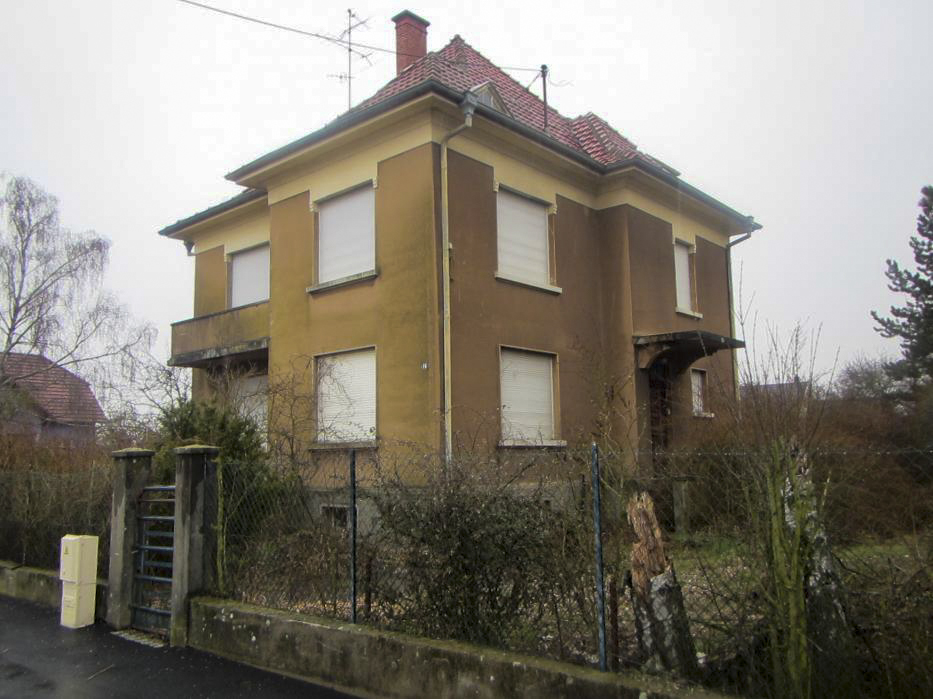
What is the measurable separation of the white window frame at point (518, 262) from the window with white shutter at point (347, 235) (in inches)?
87.3

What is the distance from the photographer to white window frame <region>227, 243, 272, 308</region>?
17.1 meters

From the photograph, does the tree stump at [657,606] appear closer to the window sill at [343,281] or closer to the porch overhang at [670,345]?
the window sill at [343,281]

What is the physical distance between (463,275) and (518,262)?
5.63ft

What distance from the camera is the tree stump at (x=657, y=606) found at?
4.41m

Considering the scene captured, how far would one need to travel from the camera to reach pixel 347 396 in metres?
13.4

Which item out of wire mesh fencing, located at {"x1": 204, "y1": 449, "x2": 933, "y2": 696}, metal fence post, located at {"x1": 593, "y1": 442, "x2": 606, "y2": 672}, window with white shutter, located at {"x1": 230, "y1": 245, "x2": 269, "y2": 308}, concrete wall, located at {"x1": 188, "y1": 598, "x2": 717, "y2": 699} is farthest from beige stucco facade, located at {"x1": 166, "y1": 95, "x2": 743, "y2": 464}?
metal fence post, located at {"x1": 593, "y1": 442, "x2": 606, "y2": 672}

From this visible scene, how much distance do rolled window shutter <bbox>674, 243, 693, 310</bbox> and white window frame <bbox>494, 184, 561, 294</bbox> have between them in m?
4.00

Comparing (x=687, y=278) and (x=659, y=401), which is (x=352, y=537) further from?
(x=687, y=278)

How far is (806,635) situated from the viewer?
13.1 ft

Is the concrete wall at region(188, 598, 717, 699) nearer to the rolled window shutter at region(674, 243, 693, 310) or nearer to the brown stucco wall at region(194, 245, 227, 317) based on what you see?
the brown stucco wall at region(194, 245, 227, 317)

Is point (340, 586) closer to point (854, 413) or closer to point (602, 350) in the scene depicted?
point (854, 413)

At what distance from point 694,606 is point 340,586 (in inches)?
118

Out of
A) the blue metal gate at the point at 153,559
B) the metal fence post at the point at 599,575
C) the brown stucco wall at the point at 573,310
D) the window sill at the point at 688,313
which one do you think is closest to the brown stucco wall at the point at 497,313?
the brown stucco wall at the point at 573,310

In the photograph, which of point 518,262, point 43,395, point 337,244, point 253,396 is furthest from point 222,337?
point 43,395
